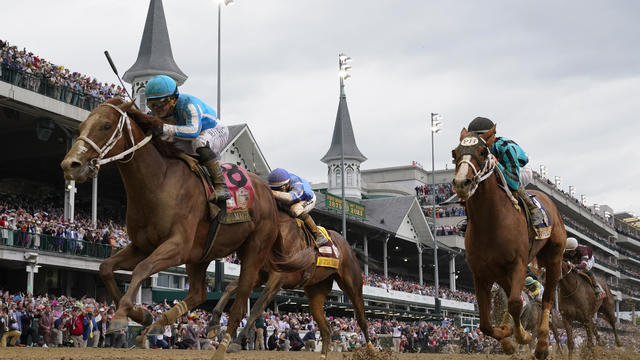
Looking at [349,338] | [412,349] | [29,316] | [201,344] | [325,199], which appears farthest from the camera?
[325,199]

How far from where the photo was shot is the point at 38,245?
23.5m

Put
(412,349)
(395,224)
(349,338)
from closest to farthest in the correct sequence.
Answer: (349,338)
(412,349)
(395,224)

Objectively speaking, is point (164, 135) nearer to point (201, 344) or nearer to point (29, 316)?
point (29, 316)

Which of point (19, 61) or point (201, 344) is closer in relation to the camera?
point (201, 344)

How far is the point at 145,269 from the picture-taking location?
6.66m

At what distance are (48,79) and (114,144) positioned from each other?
20486 millimetres

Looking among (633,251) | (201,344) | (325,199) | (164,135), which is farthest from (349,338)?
(633,251)

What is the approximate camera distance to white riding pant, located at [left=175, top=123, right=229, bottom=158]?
794cm

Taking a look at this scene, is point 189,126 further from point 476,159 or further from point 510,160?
point 510,160

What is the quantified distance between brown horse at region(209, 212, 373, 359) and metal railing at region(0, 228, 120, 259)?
39.6ft

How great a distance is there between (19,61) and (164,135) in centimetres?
1940

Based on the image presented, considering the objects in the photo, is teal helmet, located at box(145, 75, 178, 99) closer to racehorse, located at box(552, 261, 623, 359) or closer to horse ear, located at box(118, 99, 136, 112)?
horse ear, located at box(118, 99, 136, 112)

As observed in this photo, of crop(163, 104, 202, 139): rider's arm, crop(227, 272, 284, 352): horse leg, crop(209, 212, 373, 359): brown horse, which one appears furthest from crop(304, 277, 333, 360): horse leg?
crop(163, 104, 202, 139): rider's arm

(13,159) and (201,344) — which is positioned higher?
(13,159)
